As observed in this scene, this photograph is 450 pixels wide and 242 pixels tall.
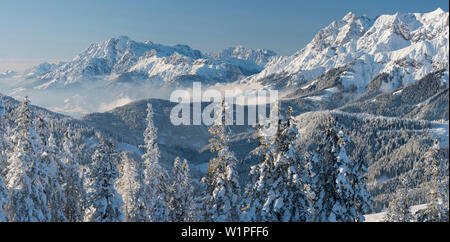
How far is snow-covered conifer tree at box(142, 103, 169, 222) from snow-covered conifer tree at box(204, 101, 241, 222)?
670 cm

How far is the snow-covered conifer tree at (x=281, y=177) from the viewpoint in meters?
18.1

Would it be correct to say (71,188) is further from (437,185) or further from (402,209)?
(402,209)

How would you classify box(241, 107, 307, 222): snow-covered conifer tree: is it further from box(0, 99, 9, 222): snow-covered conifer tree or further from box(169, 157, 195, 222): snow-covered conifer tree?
box(0, 99, 9, 222): snow-covered conifer tree

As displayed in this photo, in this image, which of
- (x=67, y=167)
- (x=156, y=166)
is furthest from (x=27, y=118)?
(x=156, y=166)

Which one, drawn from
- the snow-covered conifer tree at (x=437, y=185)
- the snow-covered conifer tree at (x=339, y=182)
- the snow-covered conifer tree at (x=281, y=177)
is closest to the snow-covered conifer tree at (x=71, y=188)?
the snow-covered conifer tree at (x=281, y=177)

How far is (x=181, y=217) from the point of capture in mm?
28109

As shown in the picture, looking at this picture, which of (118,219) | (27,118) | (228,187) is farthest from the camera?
(118,219)

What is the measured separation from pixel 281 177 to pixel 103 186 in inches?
476

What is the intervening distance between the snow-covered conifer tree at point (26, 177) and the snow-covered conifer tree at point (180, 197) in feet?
35.8

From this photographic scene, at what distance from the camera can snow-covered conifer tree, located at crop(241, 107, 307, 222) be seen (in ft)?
59.3

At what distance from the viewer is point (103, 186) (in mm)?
22516
